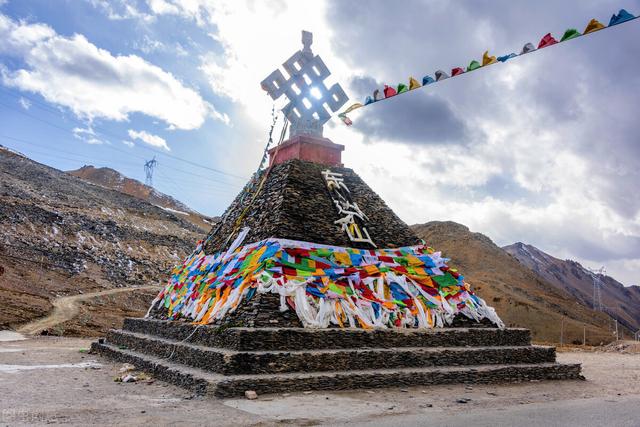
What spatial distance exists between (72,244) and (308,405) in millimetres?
29620

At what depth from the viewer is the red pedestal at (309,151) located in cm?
1277

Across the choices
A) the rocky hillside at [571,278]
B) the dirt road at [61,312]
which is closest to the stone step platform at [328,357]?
the dirt road at [61,312]

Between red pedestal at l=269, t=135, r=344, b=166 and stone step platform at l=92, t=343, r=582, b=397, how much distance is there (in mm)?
5637

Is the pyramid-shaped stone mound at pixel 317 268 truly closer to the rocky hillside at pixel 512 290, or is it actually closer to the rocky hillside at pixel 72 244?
the rocky hillside at pixel 72 244

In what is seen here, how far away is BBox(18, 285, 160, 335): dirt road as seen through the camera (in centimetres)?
1941

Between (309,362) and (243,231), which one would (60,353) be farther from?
(309,362)

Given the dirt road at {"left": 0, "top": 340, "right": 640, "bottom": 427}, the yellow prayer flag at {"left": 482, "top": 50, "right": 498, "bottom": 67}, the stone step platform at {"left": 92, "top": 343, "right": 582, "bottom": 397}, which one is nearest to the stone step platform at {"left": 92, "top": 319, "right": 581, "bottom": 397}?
the stone step platform at {"left": 92, "top": 343, "right": 582, "bottom": 397}

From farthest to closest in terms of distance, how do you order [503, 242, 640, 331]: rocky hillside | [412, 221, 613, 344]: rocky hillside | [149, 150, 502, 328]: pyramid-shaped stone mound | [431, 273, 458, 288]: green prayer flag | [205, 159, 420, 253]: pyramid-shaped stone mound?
[503, 242, 640, 331]: rocky hillside, [412, 221, 613, 344]: rocky hillside, [431, 273, 458, 288]: green prayer flag, [205, 159, 420, 253]: pyramid-shaped stone mound, [149, 150, 502, 328]: pyramid-shaped stone mound

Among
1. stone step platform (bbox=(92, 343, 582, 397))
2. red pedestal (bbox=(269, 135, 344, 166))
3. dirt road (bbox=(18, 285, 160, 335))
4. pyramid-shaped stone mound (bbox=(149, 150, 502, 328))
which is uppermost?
red pedestal (bbox=(269, 135, 344, 166))

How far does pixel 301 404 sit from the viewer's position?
6.74 meters

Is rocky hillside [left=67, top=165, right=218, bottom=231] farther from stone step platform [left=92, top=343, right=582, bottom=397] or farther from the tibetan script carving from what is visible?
stone step platform [left=92, top=343, right=582, bottom=397]

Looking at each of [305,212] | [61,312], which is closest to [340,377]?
[305,212]

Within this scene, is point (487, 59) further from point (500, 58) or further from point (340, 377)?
point (340, 377)

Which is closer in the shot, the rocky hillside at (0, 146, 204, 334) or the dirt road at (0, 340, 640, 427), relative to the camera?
the dirt road at (0, 340, 640, 427)
